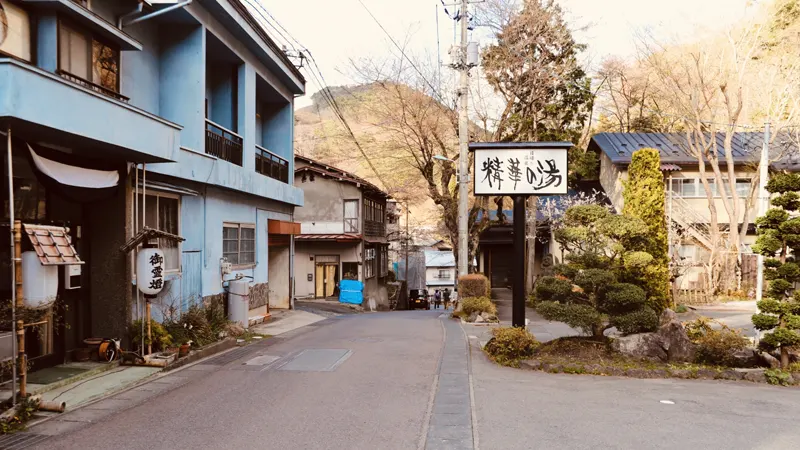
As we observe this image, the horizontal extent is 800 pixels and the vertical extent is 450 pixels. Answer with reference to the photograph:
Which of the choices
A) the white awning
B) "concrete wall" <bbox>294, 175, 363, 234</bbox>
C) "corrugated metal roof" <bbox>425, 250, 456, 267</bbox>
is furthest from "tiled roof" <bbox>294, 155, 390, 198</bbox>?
"corrugated metal roof" <bbox>425, 250, 456, 267</bbox>

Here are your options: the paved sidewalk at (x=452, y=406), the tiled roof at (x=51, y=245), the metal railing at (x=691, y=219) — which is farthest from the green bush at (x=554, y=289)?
the metal railing at (x=691, y=219)

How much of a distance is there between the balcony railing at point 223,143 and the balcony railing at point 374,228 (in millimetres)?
18039

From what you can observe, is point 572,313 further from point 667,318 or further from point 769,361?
point 769,361

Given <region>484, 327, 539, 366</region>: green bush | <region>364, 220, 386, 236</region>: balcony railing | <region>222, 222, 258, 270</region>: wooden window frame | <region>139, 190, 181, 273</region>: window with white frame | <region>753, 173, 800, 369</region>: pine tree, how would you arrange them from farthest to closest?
1. <region>364, 220, 386, 236</region>: balcony railing
2. <region>222, 222, 258, 270</region>: wooden window frame
3. <region>139, 190, 181, 273</region>: window with white frame
4. <region>484, 327, 539, 366</region>: green bush
5. <region>753, 173, 800, 369</region>: pine tree

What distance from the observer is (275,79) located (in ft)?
66.8

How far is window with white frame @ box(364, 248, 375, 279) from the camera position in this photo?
3566cm

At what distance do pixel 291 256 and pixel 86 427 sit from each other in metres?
16.3

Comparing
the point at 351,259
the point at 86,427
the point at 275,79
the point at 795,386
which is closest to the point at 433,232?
the point at 351,259

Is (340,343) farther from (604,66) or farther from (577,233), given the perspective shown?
(604,66)

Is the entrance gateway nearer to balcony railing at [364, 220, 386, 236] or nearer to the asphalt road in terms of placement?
the asphalt road

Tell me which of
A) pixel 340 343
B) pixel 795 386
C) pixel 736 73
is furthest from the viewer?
pixel 736 73

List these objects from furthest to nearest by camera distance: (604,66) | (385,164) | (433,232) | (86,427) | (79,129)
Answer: (433,232), (604,66), (385,164), (79,129), (86,427)

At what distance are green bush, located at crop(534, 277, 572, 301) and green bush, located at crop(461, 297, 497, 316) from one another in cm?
732

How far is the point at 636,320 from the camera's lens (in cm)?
1178
